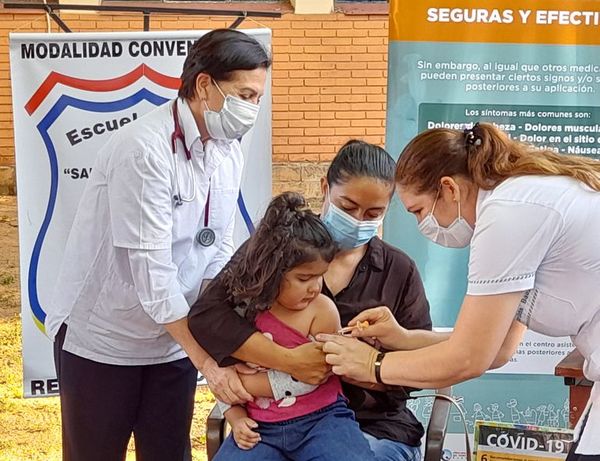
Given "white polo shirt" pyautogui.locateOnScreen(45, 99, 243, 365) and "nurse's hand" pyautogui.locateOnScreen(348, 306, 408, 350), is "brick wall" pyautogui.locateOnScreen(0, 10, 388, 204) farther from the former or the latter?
"nurse's hand" pyautogui.locateOnScreen(348, 306, 408, 350)

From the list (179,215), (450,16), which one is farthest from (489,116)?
(179,215)

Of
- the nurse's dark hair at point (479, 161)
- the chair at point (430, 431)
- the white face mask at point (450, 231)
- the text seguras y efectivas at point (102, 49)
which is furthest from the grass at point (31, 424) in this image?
the nurse's dark hair at point (479, 161)

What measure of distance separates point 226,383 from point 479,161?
873 millimetres

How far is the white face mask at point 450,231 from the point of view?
204 cm

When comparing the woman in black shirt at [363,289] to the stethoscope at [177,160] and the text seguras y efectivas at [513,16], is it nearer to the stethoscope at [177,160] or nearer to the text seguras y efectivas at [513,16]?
the stethoscope at [177,160]

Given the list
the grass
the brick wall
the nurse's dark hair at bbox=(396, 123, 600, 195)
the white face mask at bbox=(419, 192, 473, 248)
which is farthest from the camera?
the brick wall

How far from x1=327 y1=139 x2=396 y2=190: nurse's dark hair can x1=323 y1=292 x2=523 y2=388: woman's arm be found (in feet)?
1.60

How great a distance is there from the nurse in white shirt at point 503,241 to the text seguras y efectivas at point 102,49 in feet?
5.83

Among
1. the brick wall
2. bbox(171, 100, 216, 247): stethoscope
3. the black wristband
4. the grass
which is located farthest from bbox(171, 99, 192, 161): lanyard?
the brick wall

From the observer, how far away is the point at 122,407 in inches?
102

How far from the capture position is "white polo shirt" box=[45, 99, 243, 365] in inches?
90.8

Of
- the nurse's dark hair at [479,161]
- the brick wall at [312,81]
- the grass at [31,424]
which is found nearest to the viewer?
the nurse's dark hair at [479,161]

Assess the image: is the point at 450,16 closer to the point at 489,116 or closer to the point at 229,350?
the point at 489,116

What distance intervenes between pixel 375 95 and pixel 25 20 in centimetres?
362
